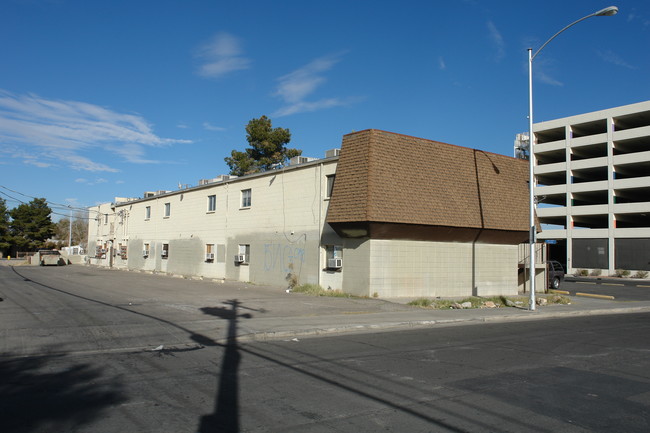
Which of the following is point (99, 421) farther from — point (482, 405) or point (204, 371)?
point (482, 405)

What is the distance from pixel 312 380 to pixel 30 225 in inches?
3246

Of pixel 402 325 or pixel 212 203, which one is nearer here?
pixel 402 325

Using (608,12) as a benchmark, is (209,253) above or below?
below

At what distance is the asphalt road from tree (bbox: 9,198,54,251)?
242 feet

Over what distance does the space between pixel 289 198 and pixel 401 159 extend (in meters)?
6.76

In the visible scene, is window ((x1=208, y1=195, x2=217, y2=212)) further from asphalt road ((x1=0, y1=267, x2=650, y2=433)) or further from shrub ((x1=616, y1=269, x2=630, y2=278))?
shrub ((x1=616, y1=269, x2=630, y2=278))

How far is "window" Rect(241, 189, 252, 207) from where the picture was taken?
28.4 metres

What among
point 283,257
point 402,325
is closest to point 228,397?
point 402,325

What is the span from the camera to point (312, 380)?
736 centimetres

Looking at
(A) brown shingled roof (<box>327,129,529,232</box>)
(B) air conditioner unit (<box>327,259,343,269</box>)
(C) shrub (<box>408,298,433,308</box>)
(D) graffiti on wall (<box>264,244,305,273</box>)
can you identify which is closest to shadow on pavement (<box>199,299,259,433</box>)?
(C) shrub (<box>408,298,433,308</box>)

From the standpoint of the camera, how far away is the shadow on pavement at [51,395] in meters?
5.23

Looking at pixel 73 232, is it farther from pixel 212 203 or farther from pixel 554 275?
pixel 554 275

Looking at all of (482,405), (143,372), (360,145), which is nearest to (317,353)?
(143,372)

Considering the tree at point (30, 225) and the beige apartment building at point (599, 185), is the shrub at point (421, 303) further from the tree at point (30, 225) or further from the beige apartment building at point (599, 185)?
the tree at point (30, 225)
